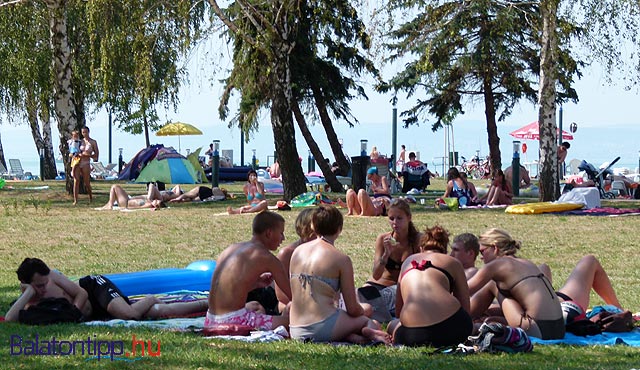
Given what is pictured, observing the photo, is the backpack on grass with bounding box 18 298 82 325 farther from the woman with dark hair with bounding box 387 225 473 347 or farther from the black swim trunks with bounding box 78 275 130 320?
the woman with dark hair with bounding box 387 225 473 347

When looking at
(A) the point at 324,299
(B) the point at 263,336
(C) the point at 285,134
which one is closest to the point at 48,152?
(C) the point at 285,134

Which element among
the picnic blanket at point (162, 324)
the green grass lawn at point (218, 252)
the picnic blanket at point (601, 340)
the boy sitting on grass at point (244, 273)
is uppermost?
the boy sitting on grass at point (244, 273)

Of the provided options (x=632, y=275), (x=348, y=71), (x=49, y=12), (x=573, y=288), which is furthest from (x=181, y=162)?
(x=573, y=288)

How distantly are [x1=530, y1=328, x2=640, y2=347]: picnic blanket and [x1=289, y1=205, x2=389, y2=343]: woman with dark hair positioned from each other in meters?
1.19

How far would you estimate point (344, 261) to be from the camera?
6.68m

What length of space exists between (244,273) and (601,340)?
2.51 m

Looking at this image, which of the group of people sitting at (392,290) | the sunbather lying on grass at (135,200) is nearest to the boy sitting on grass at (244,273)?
the group of people sitting at (392,290)

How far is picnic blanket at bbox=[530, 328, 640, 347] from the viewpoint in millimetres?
6930

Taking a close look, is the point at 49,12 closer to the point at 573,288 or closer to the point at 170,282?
the point at 170,282

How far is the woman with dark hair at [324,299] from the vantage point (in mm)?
6676

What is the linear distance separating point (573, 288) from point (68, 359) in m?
3.96

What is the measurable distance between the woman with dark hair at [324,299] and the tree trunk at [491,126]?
25185 millimetres

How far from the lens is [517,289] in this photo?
7.09 meters

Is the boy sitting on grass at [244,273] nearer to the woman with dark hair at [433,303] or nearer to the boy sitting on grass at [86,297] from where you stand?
the woman with dark hair at [433,303]
